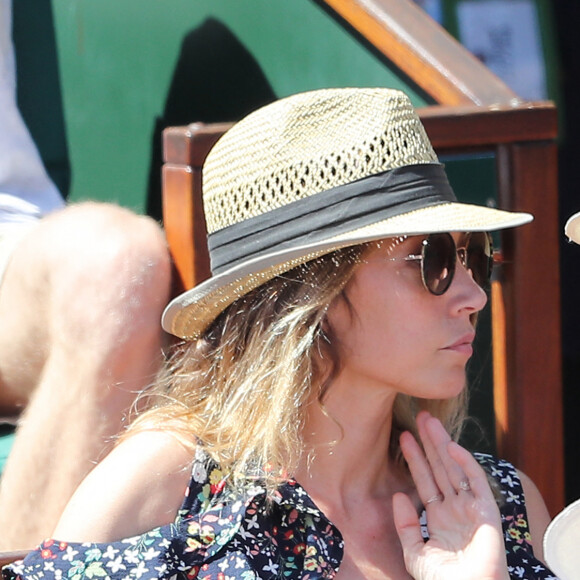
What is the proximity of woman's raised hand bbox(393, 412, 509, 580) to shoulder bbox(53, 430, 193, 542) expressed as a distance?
15.7 inches

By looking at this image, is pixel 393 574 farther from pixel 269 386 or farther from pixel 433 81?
pixel 433 81

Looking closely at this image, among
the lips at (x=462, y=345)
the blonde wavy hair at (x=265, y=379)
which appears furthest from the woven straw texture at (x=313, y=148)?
the lips at (x=462, y=345)

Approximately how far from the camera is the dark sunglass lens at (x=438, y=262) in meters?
1.68

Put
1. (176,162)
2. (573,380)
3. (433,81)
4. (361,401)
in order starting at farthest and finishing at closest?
(573,380) < (433,81) < (176,162) < (361,401)

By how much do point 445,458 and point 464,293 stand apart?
11.7 inches

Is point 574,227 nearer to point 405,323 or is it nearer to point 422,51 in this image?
point 405,323

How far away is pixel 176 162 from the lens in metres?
1.91

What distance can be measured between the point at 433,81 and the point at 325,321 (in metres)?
0.67

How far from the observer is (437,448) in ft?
5.91

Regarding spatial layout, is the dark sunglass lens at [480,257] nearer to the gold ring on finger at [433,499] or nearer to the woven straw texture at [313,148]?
the woven straw texture at [313,148]

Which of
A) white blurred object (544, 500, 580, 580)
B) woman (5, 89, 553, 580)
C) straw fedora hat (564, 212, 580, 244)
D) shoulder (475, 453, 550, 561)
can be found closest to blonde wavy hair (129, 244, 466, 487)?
woman (5, 89, 553, 580)

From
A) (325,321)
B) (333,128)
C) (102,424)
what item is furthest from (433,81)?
(102,424)

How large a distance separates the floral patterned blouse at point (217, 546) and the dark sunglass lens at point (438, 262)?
41cm

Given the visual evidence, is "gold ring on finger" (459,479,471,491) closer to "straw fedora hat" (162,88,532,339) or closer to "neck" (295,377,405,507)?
"neck" (295,377,405,507)
